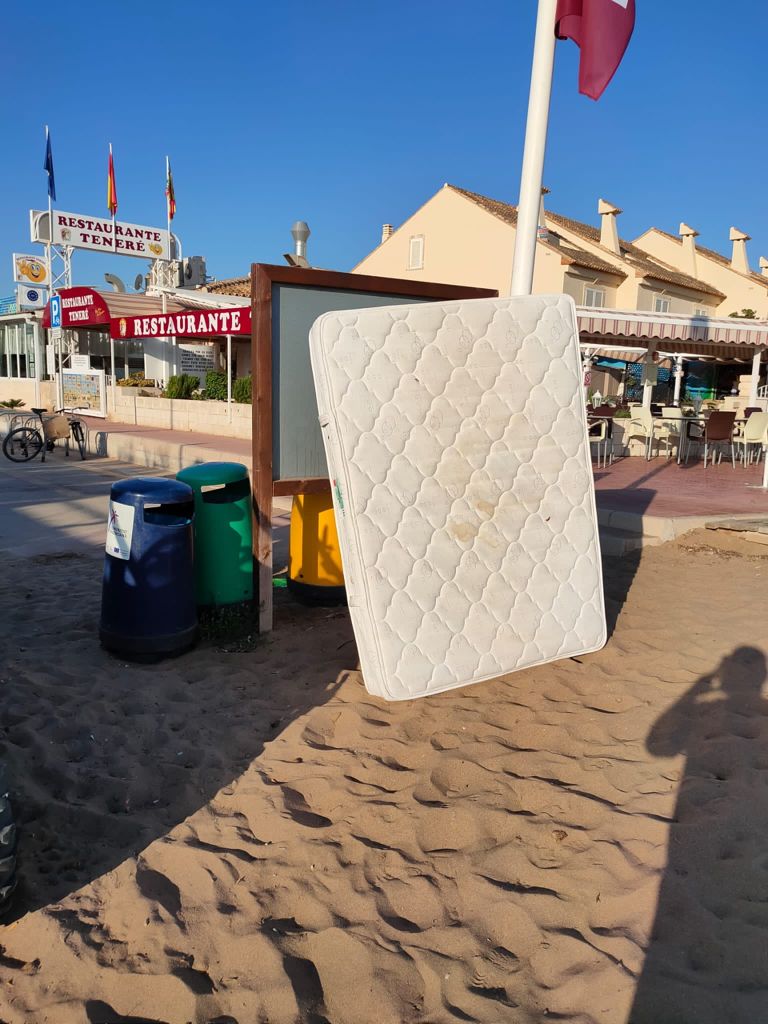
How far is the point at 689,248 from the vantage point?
3384 centimetres

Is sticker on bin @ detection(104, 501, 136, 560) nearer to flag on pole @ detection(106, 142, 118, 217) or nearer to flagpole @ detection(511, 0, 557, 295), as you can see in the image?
flagpole @ detection(511, 0, 557, 295)

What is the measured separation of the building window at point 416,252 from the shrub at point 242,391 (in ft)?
41.6

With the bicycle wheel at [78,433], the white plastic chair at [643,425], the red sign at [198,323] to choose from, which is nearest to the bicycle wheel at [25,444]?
the bicycle wheel at [78,433]

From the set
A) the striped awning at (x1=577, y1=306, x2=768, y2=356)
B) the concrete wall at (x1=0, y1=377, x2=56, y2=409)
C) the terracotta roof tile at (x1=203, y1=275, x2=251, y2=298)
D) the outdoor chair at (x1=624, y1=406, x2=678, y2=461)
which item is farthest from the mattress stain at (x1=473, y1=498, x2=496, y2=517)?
the terracotta roof tile at (x1=203, y1=275, x2=251, y2=298)

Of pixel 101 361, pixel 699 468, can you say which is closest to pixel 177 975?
pixel 699 468

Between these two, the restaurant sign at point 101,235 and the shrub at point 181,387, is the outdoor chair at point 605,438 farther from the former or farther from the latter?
the restaurant sign at point 101,235

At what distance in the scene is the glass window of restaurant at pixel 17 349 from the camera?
33188mm

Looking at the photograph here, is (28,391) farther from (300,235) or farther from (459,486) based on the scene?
(459,486)

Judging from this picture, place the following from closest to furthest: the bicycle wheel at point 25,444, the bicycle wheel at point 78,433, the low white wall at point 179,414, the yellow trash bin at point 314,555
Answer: the yellow trash bin at point 314,555, the bicycle wheel at point 25,444, the bicycle wheel at point 78,433, the low white wall at point 179,414

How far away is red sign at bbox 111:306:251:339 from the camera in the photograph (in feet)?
51.2

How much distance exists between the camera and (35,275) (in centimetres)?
3225

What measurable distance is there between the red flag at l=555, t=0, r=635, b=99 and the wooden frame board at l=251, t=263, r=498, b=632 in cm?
171

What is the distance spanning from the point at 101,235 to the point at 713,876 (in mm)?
32602

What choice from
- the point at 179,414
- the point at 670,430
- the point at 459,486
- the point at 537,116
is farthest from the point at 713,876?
Answer: the point at 179,414
